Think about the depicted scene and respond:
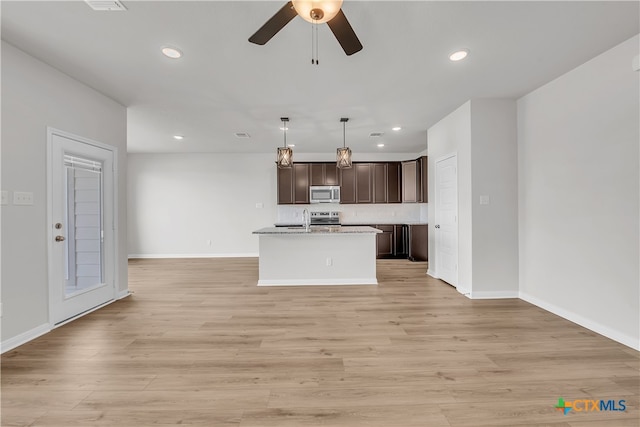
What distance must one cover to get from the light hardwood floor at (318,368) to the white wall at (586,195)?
0.93 ft

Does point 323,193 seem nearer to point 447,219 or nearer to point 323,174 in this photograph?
point 323,174

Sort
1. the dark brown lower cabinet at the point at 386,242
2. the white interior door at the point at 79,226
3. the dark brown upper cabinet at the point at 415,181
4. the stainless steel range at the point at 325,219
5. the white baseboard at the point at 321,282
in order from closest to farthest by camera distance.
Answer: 1. the white interior door at the point at 79,226
2. the white baseboard at the point at 321,282
3. the dark brown upper cabinet at the point at 415,181
4. the dark brown lower cabinet at the point at 386,242
5. the stainless steel range at the point at 325,219

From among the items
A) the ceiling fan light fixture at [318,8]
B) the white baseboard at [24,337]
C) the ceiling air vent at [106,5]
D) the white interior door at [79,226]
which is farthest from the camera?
the white interior door at [79,226]

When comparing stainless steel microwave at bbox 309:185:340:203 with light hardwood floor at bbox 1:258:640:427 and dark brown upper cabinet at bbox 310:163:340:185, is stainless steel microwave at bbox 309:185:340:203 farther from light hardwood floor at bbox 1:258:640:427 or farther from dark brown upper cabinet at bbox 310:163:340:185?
light hardwood floor at bbox 1:258:640:427

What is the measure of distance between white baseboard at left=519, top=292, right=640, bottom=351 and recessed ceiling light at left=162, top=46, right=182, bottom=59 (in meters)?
4.57

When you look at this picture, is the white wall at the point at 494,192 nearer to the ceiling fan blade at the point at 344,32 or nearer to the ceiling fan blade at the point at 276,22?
the ceiling fan blade at the point at 344,32

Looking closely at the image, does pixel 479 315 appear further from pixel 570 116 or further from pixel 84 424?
pixel 84 424

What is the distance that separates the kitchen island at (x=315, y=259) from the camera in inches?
172

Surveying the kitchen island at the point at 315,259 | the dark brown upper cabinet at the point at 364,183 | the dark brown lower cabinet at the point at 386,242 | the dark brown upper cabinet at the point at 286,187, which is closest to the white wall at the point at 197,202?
the dark brown upper cabinet at the point at 286,187

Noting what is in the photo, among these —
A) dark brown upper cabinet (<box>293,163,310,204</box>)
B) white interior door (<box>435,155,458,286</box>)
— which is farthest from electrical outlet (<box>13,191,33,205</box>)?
white interior door (<box>435,155,458,286</box>)

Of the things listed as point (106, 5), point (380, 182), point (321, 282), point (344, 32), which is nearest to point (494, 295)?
point (321, 282)

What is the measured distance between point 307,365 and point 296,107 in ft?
10.3

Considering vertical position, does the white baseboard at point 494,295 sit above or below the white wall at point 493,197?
below

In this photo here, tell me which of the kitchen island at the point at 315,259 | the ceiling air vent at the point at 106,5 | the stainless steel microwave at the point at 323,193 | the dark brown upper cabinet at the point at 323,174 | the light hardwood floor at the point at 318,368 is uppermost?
the ceiling air vent at the point at 106,5
